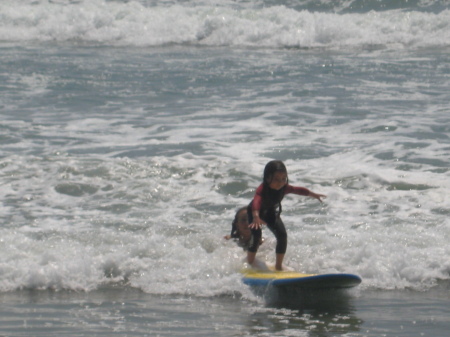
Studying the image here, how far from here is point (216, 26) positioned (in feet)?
72.9

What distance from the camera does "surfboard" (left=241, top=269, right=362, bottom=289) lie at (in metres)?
5.38

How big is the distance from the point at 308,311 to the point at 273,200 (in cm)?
101

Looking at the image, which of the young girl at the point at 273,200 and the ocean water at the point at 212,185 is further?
the young girl at the point at 273,200

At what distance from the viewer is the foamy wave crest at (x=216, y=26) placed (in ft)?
67.9

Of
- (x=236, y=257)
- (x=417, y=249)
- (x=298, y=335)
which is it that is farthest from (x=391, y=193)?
(x=298, y=335)

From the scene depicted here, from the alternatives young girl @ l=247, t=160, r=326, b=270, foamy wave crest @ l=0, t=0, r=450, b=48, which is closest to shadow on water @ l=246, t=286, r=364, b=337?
young girl @ l=247, t=160, r=326, b=270

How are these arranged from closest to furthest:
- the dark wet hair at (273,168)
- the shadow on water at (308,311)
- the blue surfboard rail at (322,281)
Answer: the shadow on water at (308,311) < the blue surfboard rail at (322,281) < the dark wet hair at (273,168)

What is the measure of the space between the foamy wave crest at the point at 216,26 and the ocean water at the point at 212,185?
1.17 meters

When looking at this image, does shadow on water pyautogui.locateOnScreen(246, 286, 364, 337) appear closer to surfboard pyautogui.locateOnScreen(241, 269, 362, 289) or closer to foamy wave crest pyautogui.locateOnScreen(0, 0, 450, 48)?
surfboard pyautogui.locateOnScreen(241, 269, 362, 289)

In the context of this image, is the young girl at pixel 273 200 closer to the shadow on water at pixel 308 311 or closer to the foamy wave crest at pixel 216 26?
the shadow on water at pixel 308 311

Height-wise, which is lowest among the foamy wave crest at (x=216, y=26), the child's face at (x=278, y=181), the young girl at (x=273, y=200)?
the young girl at (x=273, y=200)

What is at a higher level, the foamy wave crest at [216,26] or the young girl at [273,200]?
the foamy wave crest at [216,26]

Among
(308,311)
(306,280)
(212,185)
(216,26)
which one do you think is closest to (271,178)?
(306,280)

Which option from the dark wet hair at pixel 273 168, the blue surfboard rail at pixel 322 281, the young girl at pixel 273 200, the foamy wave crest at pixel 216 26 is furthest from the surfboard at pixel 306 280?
the foamy wave crest at pixel 216 26
